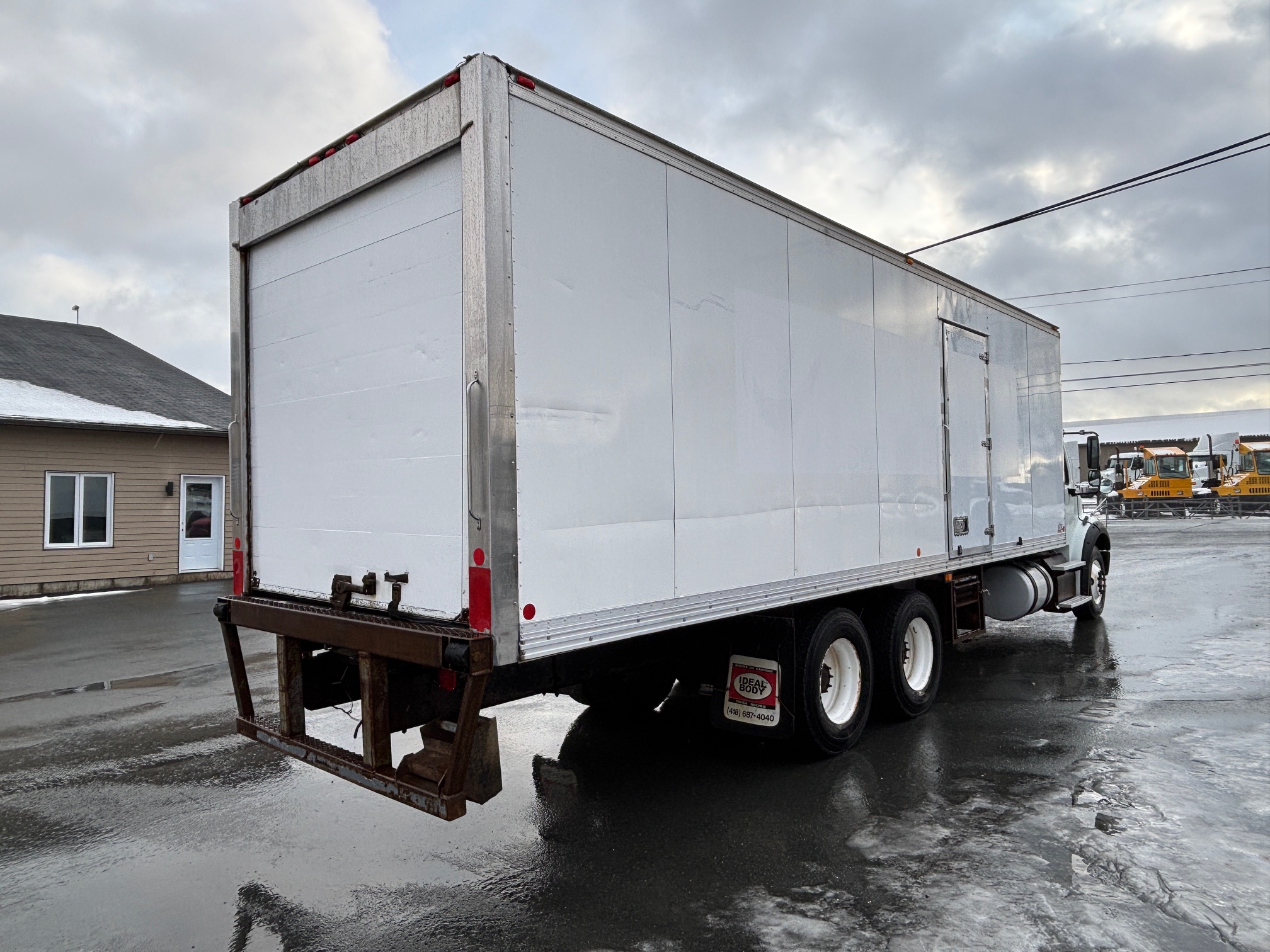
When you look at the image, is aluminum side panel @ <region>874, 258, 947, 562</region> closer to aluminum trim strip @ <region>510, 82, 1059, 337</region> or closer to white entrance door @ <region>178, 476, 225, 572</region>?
aluminum trim strip @ <region>510, 82, 1059, 337</region>

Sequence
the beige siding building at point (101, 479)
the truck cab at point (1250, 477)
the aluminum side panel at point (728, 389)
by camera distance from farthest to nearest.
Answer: the truck cab at point (1250, 477)
the beige siding building at point (101, 479)
the aluminum side panel at point (728, 389)

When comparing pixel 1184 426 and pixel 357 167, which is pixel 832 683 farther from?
pixel 1184 426

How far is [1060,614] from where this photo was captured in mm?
12008

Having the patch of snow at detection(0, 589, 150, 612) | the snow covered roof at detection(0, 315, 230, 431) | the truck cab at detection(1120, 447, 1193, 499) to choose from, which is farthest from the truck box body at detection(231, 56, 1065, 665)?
the truck cab at detection(1120, 447, 1193, 499)

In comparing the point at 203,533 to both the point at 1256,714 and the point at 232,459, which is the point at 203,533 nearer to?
the point at 232,459

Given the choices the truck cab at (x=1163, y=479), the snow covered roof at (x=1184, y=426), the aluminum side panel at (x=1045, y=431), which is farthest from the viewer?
the snow covered roof at (x=1184, y=426)

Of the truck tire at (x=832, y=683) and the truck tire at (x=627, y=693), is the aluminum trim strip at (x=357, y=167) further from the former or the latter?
the truck tire at (x=832, y=683)

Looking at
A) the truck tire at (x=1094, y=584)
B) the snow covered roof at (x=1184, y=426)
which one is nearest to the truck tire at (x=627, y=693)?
the truck tire at (x=1094, y=584)

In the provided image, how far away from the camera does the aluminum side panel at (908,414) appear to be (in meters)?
6.05

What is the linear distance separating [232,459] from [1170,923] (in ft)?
16.8

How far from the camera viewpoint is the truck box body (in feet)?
11.3

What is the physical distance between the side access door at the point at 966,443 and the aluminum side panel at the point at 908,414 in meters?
0.16

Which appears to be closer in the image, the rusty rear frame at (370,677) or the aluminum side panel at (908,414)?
the rusty rear frame at (370,677)

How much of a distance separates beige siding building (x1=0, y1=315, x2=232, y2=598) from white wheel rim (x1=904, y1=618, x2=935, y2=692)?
15.1 meters
